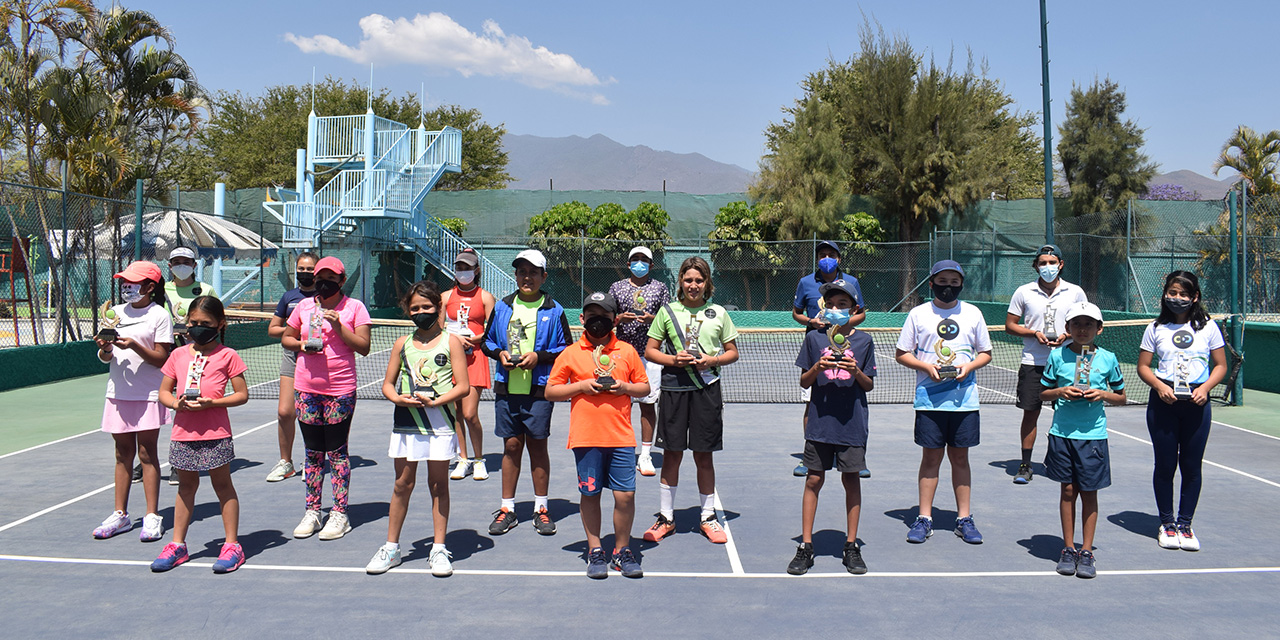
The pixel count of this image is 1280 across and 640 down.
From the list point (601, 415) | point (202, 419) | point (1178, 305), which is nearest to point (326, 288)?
point (202, 419)

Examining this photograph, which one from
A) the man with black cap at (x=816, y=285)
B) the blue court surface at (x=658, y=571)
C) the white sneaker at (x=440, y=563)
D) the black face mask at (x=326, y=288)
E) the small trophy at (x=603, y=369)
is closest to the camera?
the blue court surface at (x=658, y=571)

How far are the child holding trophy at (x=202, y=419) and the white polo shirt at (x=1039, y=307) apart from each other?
584 cm

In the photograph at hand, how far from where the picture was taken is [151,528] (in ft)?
18.0

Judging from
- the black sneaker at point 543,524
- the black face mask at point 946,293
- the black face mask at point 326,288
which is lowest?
the black sneaker at point 543,524

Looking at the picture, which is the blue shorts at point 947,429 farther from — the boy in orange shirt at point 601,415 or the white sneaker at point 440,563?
the white sneaker at point 440,563

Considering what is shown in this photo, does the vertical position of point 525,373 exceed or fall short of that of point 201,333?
it falls short

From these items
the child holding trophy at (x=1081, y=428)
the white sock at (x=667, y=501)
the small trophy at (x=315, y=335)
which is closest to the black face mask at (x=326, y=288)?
the small trophy at (x=315, y=335)

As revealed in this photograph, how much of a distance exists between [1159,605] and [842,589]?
1589 mm

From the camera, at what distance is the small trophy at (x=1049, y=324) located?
7.22 metres

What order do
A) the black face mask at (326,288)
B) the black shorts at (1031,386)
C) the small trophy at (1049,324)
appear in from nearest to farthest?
the black face mask at (326,288)
the small trophy at (1049,324)
the black shorts at (1031,386)

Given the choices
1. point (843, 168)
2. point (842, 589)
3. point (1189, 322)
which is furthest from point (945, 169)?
point (842, 589)

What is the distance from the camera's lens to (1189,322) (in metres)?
5.59

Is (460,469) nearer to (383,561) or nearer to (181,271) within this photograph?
(383,561)

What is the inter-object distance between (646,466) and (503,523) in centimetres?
196
